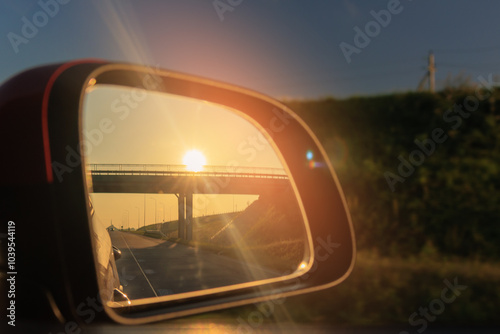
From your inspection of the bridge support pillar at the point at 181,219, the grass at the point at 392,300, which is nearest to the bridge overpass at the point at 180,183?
the bridge support pillar at the point at 181,219

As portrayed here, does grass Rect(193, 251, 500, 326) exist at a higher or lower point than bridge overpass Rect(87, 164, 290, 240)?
lower

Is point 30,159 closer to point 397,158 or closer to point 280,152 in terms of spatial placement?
point 280,152

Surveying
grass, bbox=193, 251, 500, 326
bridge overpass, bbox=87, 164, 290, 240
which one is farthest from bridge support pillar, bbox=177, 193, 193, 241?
grass, bbox=193, 251, 500, 326

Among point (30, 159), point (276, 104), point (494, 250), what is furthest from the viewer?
point (494, 250)

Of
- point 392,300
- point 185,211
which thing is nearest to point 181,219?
point 185,211

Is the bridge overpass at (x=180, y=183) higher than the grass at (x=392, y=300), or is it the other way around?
the bridge overpass at (x=180, y=183)

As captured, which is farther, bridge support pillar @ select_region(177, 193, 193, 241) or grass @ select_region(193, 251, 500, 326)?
grass @ select_region(193, 251, 500, 326)

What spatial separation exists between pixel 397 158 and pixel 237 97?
25.7 ft

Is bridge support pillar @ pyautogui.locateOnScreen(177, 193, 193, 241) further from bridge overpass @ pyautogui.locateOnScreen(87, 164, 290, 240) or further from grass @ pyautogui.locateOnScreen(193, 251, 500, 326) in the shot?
grass @ pyautogui.locateOnScreen(193, 251, 500, 326)

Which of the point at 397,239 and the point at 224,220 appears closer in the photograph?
the point at 224,220

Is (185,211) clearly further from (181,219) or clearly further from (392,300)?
(392,300)

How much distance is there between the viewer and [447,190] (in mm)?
8820

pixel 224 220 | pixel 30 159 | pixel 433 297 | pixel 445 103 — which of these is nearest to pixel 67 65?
pixel 30 159

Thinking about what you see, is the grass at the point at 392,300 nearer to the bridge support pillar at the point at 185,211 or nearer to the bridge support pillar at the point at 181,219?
the bridge support pillar at the point at 181,219
